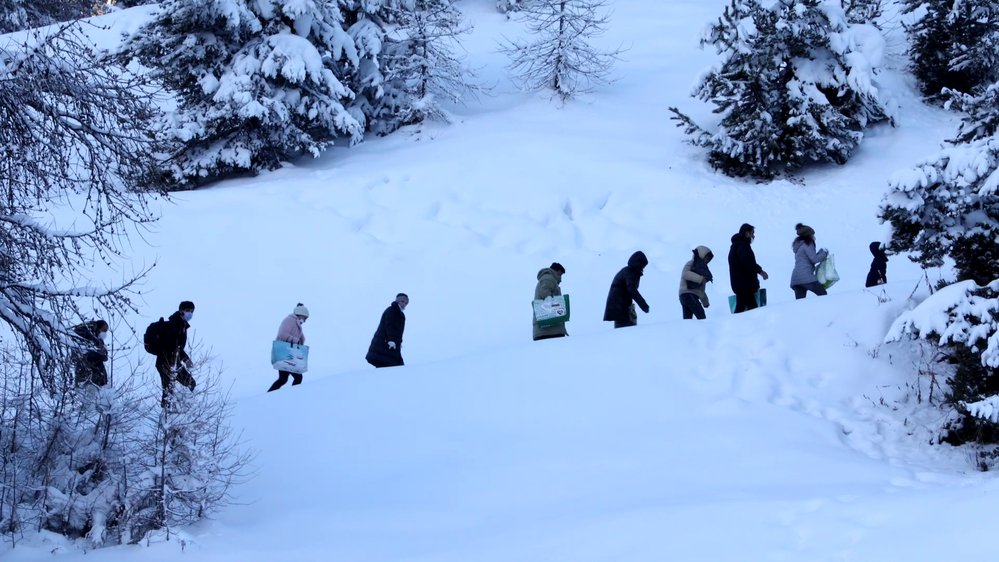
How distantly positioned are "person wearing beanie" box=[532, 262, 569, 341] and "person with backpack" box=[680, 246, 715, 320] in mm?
1700

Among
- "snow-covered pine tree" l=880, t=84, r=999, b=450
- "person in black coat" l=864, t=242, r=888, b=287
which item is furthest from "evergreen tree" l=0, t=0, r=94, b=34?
"person in black coat" l=864, t=242, r=888, b=287

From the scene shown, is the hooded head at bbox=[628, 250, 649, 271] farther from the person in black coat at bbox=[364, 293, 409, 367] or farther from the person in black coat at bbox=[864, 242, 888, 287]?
the person in black coat at bbox=[864, 242, 888, 287]

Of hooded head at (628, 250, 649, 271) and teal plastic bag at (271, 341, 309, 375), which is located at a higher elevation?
hooded head at (628, 250, 649, 271)

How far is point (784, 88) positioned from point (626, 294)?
1019 cm

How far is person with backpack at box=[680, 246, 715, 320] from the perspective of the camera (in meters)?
12.8

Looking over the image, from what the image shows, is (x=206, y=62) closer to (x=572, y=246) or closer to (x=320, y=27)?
(x=320, y=27)

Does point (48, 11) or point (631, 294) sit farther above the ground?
point (48, 11)

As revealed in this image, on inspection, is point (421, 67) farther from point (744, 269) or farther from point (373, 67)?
point (744, 269)

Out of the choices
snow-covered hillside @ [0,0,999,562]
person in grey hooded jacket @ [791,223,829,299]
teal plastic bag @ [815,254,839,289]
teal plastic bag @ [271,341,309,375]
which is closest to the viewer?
snow-covered hillside @ [0,0,999,562]

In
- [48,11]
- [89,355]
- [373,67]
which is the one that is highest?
[373,67]

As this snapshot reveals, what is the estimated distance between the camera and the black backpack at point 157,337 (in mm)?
10625

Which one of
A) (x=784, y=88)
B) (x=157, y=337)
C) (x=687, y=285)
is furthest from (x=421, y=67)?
(x=157, y=337)

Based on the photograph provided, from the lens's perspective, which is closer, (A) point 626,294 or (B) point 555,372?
(B) point 555,372

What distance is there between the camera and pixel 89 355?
7.63 m
